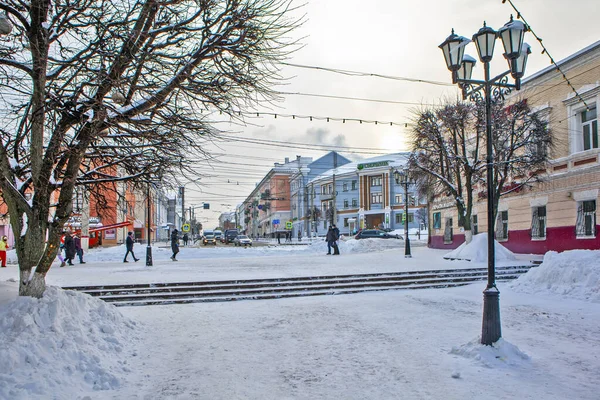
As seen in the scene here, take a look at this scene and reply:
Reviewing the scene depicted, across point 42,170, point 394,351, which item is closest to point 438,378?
point 394,351

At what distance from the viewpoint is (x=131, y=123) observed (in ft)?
23.3

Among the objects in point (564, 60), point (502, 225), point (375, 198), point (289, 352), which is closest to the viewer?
point (289, 352)

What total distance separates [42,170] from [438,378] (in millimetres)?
6223

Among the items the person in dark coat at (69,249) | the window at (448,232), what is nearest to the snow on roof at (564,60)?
the window at (448,232)

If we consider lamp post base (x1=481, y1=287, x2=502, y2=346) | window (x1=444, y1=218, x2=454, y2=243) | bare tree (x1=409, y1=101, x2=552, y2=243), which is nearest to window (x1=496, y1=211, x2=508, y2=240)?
bare tree (x1=409, y1=101, x2=552, y2=243)

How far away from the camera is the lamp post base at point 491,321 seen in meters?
6.30

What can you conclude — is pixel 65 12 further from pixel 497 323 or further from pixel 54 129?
pixel 497 323

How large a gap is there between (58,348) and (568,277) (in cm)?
1181

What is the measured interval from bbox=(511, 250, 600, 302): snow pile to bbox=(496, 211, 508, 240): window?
12268 mm

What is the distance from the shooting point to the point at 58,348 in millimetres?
5406

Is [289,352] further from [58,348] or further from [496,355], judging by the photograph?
[58,348]

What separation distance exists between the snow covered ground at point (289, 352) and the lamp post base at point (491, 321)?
13cm

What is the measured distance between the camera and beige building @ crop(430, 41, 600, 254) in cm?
1855

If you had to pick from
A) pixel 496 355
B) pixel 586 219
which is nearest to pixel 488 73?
pixel 496 355
